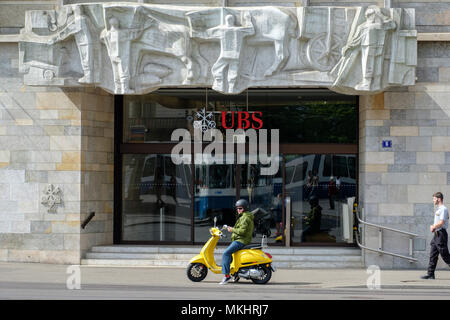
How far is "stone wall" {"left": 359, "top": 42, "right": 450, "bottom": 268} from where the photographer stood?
18109 mm

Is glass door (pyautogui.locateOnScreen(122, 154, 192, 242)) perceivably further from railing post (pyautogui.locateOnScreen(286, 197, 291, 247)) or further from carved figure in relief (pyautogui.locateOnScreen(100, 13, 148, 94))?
carved figure in relief (pyautogui.locateOnScreen(100, 13, 148, 94))

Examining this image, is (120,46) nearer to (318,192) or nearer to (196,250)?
(196,250)

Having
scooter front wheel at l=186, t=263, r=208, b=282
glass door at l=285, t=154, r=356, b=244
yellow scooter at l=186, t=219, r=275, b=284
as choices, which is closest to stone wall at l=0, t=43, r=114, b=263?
scooter front wheel at l=186, t=263, r=208, b=282

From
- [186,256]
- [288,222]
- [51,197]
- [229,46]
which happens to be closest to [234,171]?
[288,222]

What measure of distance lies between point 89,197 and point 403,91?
7.60 m

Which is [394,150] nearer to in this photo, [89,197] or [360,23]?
[360,23]

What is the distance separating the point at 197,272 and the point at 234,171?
4854mm

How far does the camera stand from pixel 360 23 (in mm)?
17422

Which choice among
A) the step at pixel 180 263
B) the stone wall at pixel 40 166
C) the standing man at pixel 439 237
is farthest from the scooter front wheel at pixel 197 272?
the standing man at pixel 439 237

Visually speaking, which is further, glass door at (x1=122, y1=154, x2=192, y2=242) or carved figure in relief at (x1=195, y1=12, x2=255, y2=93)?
glass door at (x1=122, y1=154, x2=192, y2=242)

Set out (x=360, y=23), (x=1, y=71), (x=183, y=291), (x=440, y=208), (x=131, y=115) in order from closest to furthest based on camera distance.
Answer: (x=183, y=291) → (x=440, y=208) → (x=360, y=23) → (x=1, y=71) → (x=131, y=115)

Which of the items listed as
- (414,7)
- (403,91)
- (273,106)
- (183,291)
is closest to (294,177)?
(273,106)

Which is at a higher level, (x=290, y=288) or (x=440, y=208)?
(x=440, y=208)

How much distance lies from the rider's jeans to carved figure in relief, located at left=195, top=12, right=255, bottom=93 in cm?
397
